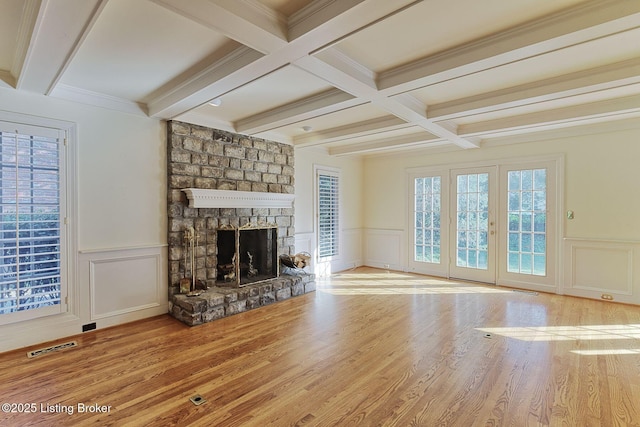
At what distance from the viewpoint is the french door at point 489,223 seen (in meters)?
5.11

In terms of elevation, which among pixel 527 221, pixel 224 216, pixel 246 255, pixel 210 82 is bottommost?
pixel 246 255

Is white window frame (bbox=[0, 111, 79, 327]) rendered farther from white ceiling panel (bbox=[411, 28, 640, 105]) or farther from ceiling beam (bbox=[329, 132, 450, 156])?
ceiling beam (bbox=[329, 132, 450, 156])

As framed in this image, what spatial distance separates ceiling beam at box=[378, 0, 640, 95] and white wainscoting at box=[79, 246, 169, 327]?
136 inches

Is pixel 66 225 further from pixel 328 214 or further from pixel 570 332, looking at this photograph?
pixel 570 332

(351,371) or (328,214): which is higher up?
(328,214)

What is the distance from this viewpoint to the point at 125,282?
12.4 ft

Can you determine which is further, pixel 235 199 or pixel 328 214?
pixel 328 214

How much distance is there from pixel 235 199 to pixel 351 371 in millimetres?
2804

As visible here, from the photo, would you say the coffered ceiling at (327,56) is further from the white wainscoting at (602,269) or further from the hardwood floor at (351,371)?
the hardwood floor at (351,371)

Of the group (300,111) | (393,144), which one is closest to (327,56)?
(300,111)

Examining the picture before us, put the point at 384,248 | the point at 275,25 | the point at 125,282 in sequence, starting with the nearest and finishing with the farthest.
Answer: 1. the point at 275,25
2. the point at 125,282
3. the point at 384,248

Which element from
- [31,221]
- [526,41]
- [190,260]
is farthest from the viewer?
[190,260]

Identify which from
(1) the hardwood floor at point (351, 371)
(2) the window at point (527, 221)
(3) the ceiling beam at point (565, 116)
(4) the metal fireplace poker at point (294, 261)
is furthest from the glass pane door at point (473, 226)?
(4) the metal fireplace poker at point (294, 261)

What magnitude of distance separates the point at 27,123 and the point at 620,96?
6.16m
